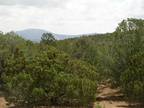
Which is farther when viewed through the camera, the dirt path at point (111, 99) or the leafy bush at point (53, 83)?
the dirt path at point (111, 99)

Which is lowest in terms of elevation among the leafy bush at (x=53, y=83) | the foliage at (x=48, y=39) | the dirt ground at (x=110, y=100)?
the dirt ground at (x=110, y=100)

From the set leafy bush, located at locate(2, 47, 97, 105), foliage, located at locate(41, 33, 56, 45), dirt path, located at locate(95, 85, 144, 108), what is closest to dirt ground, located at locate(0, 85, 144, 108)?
dirt path, located at locate(95, 85, 144, 108)

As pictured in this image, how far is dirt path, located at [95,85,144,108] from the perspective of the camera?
1701 inches

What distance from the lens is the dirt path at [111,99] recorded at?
43.2 meters

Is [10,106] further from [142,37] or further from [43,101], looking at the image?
[142,37]

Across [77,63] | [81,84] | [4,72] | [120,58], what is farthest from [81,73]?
[4,72]

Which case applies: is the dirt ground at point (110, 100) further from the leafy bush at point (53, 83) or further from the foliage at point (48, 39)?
the foliage at point (48, 39)

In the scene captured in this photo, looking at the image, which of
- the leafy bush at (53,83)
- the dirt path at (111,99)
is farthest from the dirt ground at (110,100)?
the leafy bush at (53,83)

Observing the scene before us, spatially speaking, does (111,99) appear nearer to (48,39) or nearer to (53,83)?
(53,83)

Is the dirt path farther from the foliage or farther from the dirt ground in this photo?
the foliage

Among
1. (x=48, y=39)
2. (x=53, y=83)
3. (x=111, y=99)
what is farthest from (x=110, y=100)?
(x=48, y=39)

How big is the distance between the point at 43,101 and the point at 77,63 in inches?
237

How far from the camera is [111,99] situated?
4856 centimetres

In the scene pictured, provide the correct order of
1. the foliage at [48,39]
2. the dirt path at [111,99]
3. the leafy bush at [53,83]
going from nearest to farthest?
the leafy bush at [53,83]
the dirt path at [111,99]
the foliage at [48,39]
